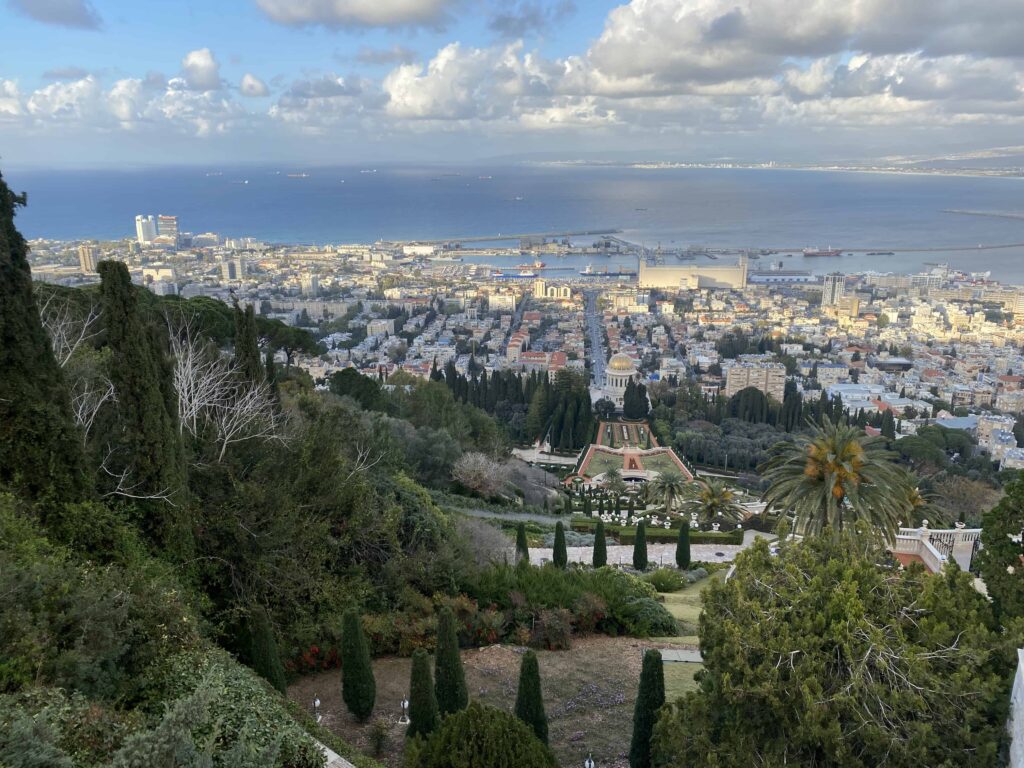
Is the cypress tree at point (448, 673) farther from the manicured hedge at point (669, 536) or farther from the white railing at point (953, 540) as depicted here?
the manicured hedge at point (669, 536)

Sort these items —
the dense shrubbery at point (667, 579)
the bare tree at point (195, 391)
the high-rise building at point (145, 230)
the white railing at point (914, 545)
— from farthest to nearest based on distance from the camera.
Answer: the high-rise building at point (145, 230) < the dense shrubbery at point (667, 579) < the white railing at point (914, 545) < the bare tree at point (195, 391)

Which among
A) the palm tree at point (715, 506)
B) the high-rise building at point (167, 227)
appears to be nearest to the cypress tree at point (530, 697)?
the palm tree at point (715, 506)

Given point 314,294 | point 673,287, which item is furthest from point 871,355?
point 314,294

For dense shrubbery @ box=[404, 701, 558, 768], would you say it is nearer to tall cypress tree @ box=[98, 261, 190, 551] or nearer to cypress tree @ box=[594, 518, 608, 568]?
tall cypress tree @ box=[98, 261, 190, 551]

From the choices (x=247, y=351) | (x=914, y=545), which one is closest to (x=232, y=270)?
Answer: (x=247, y=351)

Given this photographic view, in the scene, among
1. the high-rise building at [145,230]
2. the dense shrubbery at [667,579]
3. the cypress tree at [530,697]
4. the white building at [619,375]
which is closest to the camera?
the cypress tree at [530,697]

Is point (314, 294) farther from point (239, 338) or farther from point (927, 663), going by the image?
point (927, 663)

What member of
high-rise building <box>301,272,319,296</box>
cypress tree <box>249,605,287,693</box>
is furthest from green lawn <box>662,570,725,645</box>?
high-rise building <box>301,272,319,296</box>
